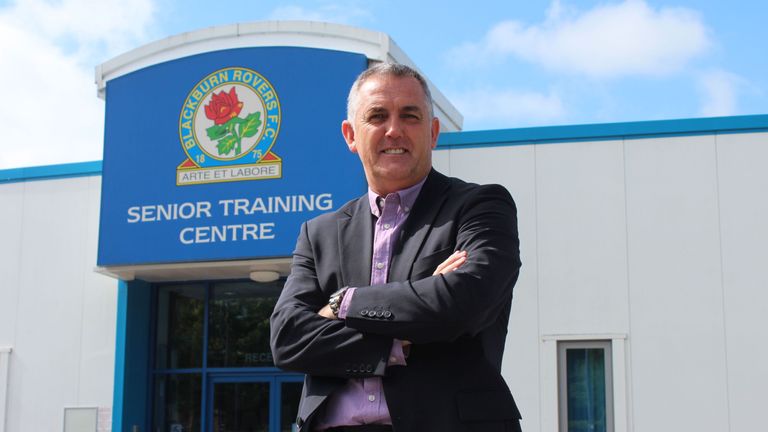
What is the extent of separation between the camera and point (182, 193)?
463 inches

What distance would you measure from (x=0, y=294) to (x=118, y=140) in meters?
2.80

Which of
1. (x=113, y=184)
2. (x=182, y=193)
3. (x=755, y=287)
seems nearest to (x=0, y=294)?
(x=113, y=184)

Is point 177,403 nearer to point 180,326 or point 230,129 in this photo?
point 180,326

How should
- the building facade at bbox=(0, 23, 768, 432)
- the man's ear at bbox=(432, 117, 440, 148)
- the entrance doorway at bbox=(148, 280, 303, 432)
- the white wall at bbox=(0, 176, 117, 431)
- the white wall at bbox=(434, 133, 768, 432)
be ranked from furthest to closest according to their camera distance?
the entrance doorway at bbox=(148, 280, 303, 432) < the white wall at bbox=(0, 176, 117, 431) < the building facade at bbox=(0, 23, 768, 432) < the white wall at bbox=(434, 133, 768, 432) < the man's ear at bbox=(432, 117, 440, 148)

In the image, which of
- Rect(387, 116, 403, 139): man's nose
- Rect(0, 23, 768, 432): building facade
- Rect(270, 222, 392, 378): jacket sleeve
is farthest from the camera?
Rect(0, 23, 768, 432): building facade

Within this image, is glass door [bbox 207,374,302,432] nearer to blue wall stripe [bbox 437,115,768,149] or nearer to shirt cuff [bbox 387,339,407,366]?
blue wall stripe [bbox 437,115,768,149]

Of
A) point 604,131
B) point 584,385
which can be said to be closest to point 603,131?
point 604,131

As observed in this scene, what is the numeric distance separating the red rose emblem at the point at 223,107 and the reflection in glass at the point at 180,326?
2.61m

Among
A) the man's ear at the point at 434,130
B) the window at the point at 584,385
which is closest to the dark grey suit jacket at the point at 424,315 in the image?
the man's ear at the point at 434,130

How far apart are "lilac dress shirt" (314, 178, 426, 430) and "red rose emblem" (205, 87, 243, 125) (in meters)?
9.31

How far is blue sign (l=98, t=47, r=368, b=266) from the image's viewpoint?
11.3m

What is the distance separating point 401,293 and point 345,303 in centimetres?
15

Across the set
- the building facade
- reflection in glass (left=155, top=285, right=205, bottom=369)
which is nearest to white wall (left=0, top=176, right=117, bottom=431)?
the building facade

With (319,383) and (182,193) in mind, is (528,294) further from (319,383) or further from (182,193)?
(319,383)
